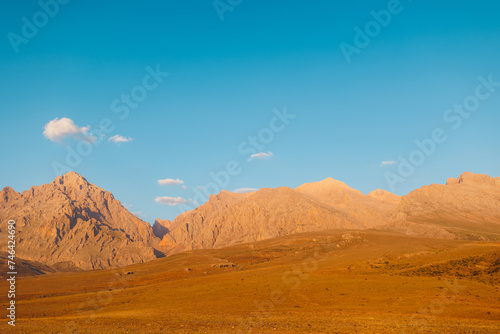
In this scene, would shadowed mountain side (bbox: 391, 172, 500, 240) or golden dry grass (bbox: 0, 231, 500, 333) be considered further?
shadowed mountain side (bbox: 391, 172, 500, 240)

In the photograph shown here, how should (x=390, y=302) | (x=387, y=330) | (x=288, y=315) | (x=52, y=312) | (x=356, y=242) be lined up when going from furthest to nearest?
(x=356, y=242)
(x=52, y=312)
(x=390, y=302)
(x=288, y=315)
(x=387, y=330)

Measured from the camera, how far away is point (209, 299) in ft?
141

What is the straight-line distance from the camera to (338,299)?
38250 millimetres

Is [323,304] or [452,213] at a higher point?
[452,213]

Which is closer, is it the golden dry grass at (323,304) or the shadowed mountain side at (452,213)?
Answer: the golden dry grass at (323,304)

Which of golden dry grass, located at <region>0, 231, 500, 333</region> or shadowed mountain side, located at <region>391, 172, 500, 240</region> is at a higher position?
shadowed mountain side, located at <region>391, 172, 500, 240</region>

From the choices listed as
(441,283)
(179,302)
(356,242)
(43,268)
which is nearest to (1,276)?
(43,268)

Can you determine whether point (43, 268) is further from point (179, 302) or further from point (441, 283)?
point (441, 283)

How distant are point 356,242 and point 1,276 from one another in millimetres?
138922

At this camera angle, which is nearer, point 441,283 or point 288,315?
point 288,315

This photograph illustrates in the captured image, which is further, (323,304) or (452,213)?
Answer: (452,213)

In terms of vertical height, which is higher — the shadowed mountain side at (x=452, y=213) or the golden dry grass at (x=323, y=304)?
the shadowed mountain side at (x=452, y=213)

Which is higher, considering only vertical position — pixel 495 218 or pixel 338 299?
pixel 495 218

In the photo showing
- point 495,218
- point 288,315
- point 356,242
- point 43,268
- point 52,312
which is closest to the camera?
point 288,315
